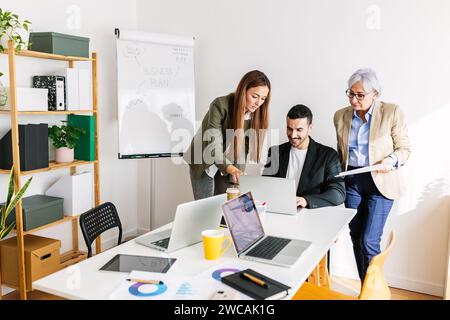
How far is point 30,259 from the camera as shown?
2.87 meters

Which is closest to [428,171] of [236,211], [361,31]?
[361,31]

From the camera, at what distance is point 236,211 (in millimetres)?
A: 1867

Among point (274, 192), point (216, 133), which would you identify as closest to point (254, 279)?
point (274, 192)

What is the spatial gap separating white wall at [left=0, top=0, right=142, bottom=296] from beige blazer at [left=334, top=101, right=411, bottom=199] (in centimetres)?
215

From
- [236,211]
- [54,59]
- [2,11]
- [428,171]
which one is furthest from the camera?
[54,59]

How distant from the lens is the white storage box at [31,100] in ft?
9.40

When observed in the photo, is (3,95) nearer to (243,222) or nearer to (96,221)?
(96,221)

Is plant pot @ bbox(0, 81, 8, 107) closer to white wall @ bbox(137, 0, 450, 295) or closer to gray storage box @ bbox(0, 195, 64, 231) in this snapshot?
gray storage box @ bbox(0, 195, 64, 231)

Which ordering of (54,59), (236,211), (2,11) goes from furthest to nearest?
(54,59) → (2,11) → (236,211)

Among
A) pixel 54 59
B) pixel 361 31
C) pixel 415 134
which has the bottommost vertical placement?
pixel 415 134

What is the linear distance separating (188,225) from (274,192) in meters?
0.68

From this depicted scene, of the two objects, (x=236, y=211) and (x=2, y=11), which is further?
(x=2, y=11)
